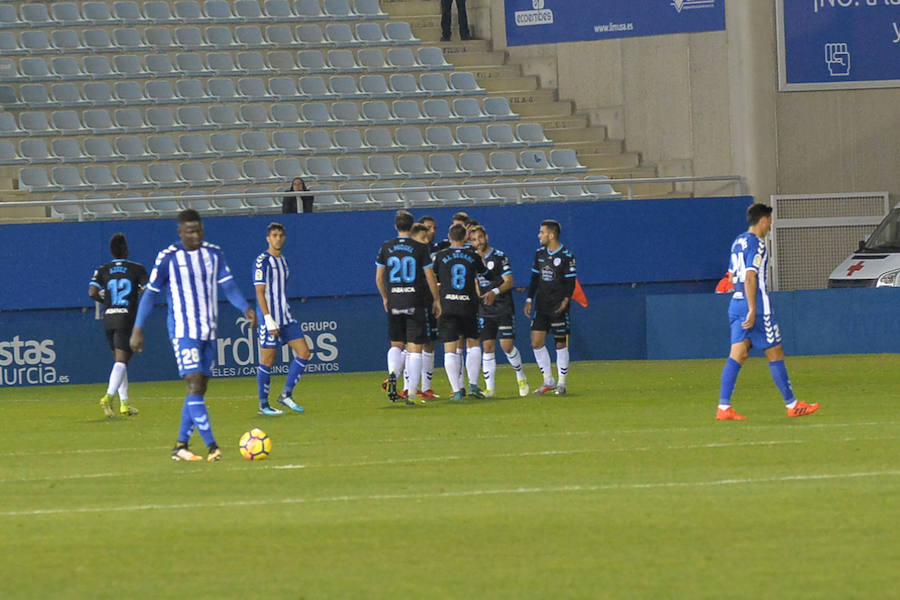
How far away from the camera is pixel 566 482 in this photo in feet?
33.7

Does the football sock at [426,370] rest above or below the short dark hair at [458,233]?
below

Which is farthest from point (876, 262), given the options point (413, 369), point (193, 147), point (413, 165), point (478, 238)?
point (193, 147)

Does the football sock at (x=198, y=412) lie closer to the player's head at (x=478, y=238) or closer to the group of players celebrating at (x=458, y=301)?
the group of players celebrating at (x=458, y=301)

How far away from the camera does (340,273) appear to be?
26906 mm

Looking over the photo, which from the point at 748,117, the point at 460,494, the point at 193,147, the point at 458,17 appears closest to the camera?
the point at 460,494

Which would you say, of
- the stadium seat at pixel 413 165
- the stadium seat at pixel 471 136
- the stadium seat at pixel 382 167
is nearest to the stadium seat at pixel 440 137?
the stadium seat at pixel 471 136

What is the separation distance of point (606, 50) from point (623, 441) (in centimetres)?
2018

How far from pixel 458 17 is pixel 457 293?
1760 centimetres

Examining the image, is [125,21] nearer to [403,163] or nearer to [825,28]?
[403,163]

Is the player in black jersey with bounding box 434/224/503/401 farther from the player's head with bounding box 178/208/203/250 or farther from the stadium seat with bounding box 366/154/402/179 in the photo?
the stadium seat with bounding box 366/154/402/179

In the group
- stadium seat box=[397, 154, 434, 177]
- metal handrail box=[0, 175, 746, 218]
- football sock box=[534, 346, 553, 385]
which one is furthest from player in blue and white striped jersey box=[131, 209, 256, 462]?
stadium seat box=[397, 154, 434, 177]

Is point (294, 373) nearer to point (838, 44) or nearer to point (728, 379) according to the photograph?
point (728, 379)

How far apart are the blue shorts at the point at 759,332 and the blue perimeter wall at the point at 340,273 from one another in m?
11.2

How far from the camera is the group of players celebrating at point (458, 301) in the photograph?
1764 cm
